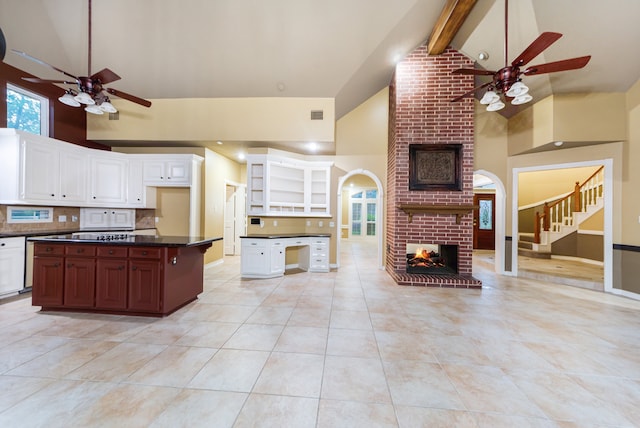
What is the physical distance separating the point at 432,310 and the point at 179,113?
576 cm

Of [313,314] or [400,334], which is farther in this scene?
[313,314]

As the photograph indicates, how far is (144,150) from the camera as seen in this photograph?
5.49m

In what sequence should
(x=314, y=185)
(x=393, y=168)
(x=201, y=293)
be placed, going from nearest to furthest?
1. (x=201, y=293)
2. (x=393, y=168)
3. (x=314, y=185)

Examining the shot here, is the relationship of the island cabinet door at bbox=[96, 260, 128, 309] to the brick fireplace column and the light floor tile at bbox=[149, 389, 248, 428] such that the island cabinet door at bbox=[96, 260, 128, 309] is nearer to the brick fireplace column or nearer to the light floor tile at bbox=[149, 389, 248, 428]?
the light floor tile at bbox=[149, 389, 248, 428]

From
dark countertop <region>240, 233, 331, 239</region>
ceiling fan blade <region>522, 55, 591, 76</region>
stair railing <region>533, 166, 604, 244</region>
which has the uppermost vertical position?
→ ceiling fan blade <region>522, 55, 591, 76</region>

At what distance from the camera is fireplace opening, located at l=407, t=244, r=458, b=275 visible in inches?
195

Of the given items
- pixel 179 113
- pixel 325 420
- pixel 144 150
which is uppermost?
pixel 179 113

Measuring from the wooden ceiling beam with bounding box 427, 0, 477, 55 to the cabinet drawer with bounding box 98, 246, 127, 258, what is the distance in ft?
18.3

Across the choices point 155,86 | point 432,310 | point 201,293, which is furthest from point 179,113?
point 432,310

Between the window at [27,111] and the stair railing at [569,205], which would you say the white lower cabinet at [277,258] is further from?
the stair railing at [569,205]

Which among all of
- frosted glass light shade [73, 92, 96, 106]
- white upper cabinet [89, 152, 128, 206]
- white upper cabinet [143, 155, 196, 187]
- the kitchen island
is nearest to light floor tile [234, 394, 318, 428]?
the kitchen island

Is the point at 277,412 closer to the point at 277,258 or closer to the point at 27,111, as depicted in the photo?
the point at 277,258

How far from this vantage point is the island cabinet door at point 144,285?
297cm

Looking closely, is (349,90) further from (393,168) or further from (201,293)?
(201,293)
